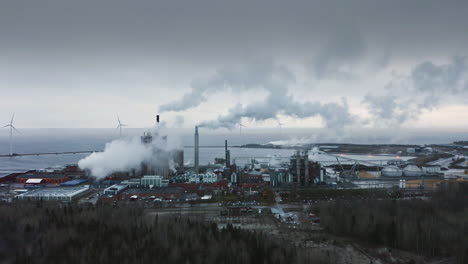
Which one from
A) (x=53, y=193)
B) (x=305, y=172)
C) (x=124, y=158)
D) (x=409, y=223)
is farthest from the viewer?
(x=124, y=158)

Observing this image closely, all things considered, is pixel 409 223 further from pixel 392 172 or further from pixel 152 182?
pixel 152 182

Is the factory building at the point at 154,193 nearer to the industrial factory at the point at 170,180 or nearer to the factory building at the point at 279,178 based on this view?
the industrial factory at the point at 170,180

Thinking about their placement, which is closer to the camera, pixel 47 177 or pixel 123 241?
pixel 123 241

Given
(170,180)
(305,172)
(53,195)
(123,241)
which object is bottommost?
(123,241)

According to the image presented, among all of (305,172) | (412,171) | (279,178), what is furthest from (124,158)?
(412,171)

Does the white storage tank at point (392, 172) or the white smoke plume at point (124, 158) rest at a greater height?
the white smoke plume at point (124, 158)

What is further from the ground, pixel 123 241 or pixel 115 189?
pixel 115 189

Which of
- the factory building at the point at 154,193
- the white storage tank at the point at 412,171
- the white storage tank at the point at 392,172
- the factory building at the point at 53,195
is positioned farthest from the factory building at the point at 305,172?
the factory building at the point at 53,195

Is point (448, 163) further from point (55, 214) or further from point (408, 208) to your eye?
point (55, 214)
